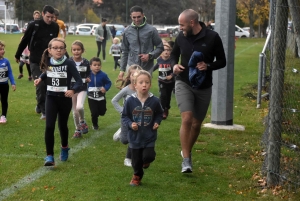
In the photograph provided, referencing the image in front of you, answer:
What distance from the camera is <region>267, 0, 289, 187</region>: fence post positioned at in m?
6.91

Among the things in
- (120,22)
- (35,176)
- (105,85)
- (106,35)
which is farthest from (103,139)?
(120,22)

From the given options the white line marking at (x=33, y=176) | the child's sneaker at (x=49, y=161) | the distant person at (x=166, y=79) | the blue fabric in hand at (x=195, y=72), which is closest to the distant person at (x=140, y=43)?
the white line marking at (x=33, y=176)

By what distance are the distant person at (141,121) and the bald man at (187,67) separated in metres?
0.75

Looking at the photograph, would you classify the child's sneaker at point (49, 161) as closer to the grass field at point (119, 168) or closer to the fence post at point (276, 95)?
the grass field at point (119, 168)

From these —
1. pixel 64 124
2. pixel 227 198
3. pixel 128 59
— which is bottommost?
pixel 227 198

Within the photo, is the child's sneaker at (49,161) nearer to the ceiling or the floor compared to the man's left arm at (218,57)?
nearer to the floor

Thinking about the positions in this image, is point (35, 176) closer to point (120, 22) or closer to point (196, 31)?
point (196, 31)

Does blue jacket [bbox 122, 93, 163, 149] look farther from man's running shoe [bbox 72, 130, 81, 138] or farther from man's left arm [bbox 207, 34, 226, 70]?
man's running shoe [bbox 72, 130, 81, 138]

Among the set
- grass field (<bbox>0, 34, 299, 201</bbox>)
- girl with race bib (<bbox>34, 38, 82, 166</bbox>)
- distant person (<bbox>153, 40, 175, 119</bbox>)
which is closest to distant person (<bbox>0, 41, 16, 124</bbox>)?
grass field (<bbox>0, 34, 299, 201</bbox>)

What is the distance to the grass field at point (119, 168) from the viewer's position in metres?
6.65

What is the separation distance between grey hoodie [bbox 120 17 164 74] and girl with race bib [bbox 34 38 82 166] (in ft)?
5.19

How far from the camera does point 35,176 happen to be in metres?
7.37

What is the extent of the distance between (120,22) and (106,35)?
51877 millimetres

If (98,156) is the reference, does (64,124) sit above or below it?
above
